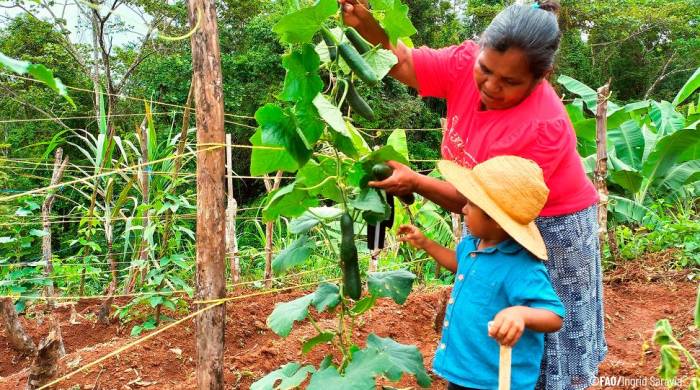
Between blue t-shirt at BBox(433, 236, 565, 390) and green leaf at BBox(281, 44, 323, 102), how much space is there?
26.1 inches

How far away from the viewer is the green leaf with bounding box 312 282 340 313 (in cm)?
188

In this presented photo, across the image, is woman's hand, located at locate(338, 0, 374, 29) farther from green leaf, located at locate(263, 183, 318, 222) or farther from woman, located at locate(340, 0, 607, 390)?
green leaf, located at locate(263, 183, 318, 222)

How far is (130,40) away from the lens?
53.7ft

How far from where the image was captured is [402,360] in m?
1.93

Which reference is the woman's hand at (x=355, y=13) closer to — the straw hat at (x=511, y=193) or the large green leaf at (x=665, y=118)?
the straw hat at (x=511, y=193)

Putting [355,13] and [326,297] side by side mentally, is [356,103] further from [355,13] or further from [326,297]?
[326,297]

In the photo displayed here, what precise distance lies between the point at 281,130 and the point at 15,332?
9.75 feet

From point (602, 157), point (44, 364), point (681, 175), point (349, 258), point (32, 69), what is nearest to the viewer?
point (32, 69)

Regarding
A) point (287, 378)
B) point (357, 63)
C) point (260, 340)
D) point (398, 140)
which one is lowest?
point (260, 340)

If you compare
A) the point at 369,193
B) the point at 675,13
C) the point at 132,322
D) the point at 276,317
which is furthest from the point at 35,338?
the point at 675,13

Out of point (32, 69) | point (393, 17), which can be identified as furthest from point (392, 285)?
point (32, 69)

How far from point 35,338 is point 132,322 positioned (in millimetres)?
680

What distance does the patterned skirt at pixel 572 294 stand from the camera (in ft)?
5.90

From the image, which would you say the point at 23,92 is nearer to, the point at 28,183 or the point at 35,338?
the point at 28,183
